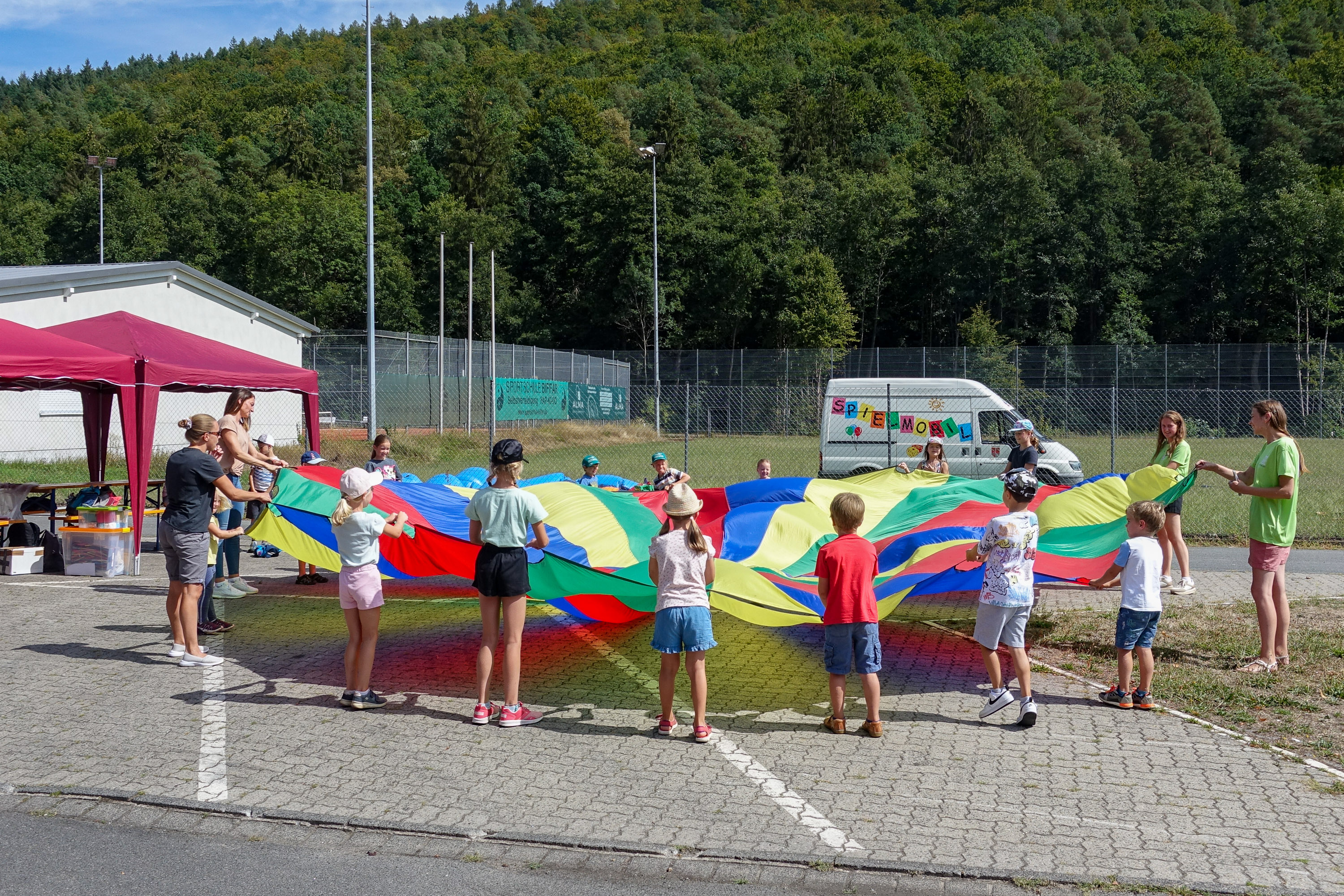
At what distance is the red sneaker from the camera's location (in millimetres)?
6617

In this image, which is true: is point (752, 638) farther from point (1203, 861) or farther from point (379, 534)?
point (1203, 861)

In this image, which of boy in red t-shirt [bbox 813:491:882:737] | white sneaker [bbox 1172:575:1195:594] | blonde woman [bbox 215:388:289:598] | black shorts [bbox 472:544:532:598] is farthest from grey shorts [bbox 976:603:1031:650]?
blonde woman [bbox 215:388:289:598]

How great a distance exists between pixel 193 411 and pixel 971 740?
24550 millimetres

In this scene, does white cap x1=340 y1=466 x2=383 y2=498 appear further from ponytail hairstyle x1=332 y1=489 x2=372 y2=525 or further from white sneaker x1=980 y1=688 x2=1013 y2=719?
white sneaker x1=980 y1=688 x2=1013 y2=719

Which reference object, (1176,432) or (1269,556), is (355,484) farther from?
(1176,432)

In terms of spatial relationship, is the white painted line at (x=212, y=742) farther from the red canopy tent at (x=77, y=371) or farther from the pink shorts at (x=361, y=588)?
the red canopy tent at (x=77, y=371)

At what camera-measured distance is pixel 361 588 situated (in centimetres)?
675

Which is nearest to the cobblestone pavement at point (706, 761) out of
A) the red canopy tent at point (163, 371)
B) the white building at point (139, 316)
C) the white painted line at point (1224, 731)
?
the white painted line at point (1224, 731)

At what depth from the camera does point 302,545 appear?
849cm

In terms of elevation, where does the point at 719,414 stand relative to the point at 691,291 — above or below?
below

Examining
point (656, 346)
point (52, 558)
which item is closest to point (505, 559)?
point (52, 558)

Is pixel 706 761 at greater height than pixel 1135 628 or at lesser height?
lesser

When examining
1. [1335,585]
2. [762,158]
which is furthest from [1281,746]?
[762,158]

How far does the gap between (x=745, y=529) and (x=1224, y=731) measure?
A: 3.68 metres
